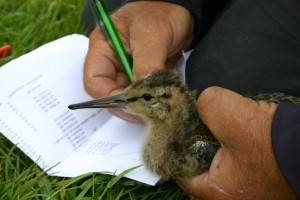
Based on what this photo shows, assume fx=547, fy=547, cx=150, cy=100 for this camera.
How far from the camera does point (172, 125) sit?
98.3 inches

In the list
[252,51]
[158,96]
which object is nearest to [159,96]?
[158,96]

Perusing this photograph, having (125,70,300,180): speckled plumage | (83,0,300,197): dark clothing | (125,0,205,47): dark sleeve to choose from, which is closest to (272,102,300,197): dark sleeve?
(125,70,300,180): speckled plumage

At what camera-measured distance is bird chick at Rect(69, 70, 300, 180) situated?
240cm

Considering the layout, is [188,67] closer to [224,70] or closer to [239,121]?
[224,70]

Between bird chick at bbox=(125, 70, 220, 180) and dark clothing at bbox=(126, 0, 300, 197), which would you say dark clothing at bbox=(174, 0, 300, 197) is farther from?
bird chick at bbox=(125, 70, 220, 180)

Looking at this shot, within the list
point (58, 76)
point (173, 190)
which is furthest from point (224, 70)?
Result: point (58, 76)

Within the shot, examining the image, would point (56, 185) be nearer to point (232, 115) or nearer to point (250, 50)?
point (232, 115)

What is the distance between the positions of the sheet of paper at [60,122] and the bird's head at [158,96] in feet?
1.07

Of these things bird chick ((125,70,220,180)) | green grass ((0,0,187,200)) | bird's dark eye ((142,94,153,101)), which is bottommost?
green grass ((0,0,187,200))

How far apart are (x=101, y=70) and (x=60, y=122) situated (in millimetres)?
394

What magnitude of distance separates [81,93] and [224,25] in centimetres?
93

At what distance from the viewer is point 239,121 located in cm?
222

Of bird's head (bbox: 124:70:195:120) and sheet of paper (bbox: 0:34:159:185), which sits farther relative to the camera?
sheet of paper (bbox: 0:34:159:185)

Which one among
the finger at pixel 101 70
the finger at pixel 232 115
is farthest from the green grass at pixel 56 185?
the finger at pixel 232 115
